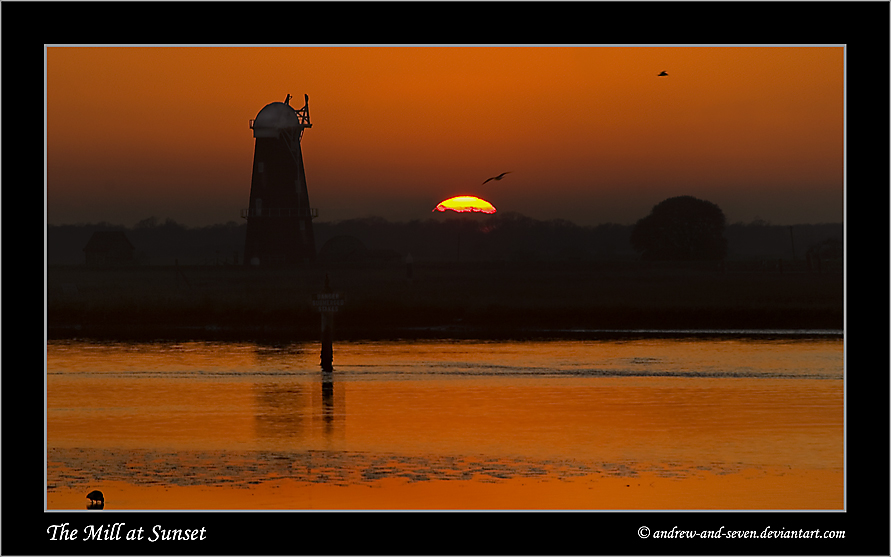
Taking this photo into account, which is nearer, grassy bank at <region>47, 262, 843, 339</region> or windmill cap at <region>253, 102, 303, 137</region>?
grassy bank at <region>47, 262, 843, 339</region>

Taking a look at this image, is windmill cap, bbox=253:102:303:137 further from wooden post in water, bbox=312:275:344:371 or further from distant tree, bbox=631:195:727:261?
wooden post in water, bbox=312:275:344:371

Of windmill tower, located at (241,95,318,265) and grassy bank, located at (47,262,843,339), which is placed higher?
windmill tower, located at (241,95,318,265)

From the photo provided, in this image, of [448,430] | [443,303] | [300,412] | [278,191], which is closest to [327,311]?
[300,412]

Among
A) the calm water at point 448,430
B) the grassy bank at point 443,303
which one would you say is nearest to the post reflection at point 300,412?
the calm water at point 448,430

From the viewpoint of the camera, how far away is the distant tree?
130500 millimetres

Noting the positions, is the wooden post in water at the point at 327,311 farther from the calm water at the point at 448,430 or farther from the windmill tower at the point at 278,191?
the windmill tower at the point at 278,191

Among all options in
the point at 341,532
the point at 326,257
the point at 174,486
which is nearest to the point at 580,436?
the point at 174,486

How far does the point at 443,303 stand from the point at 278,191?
33.2 m

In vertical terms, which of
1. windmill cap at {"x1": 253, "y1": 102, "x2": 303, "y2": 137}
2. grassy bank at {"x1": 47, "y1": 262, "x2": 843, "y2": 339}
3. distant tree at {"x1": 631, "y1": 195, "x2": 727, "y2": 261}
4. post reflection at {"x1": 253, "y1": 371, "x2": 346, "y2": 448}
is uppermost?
windmill cap at {"x1": 253, "y1": 102, "x2": 303, "y2": 137}

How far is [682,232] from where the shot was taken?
131 meters

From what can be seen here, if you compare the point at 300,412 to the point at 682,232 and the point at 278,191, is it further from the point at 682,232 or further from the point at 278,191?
the point at 682,232

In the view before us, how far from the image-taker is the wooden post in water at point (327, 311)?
35.8m

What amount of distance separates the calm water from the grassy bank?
53.8 ft

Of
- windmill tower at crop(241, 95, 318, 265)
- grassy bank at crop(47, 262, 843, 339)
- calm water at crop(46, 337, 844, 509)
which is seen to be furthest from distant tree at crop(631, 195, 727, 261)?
calm water at crop(46, 337, 844, 509)
